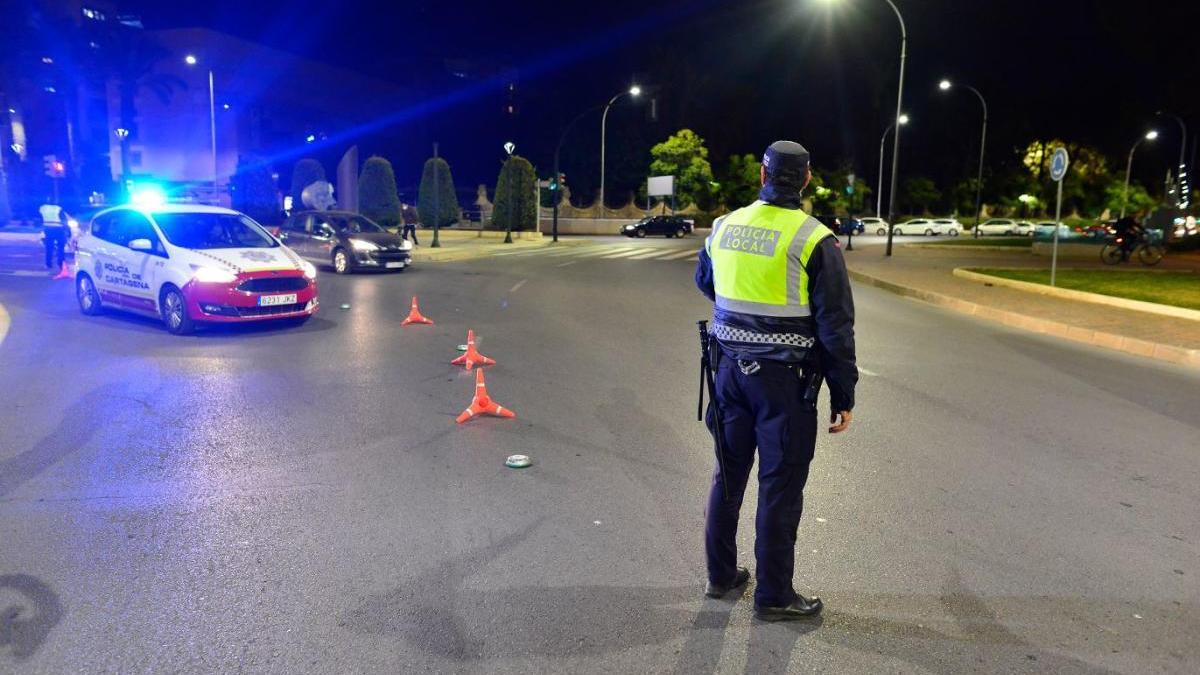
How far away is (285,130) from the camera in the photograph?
6962cm

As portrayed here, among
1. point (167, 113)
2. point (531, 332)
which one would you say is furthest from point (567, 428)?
point (167, 113)

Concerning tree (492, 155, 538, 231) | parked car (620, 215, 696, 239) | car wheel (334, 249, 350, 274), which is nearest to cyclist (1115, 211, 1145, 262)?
car wheel (334, 249, 350, 274)

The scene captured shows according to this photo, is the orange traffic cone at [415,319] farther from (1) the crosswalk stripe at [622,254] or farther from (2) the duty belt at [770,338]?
(1) the crosswalk stripe at [622,254]

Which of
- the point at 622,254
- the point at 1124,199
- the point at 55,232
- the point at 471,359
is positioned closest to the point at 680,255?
the point at 622,254

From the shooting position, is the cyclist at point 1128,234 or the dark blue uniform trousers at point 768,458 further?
the cyclist at point 1128,234

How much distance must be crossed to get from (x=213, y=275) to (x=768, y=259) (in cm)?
914

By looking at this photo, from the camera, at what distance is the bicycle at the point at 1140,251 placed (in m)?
23.3

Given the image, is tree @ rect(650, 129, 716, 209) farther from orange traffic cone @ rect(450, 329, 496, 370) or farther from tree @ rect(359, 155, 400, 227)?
orange traffic cone @ rect(450, 329, 496, 370)

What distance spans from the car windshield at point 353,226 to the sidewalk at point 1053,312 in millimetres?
12258

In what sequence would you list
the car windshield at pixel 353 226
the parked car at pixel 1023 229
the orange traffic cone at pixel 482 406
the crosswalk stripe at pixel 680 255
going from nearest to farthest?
1. the orange traffic cone at pixel 482 406
2. the car windshield at pixel 353 226
3. the crosswalk stripe at pixel 680 255
4. the parked car at pixel 1023 229

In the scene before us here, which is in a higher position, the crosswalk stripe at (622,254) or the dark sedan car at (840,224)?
the dark sedan car at (840,224)

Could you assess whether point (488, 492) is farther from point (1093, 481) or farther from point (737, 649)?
point (1093, 481)

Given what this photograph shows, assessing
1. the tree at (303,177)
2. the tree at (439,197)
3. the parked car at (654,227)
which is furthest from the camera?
the parked car at (654,227)

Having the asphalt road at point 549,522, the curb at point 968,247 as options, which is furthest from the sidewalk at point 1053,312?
the curb at point 968,247
